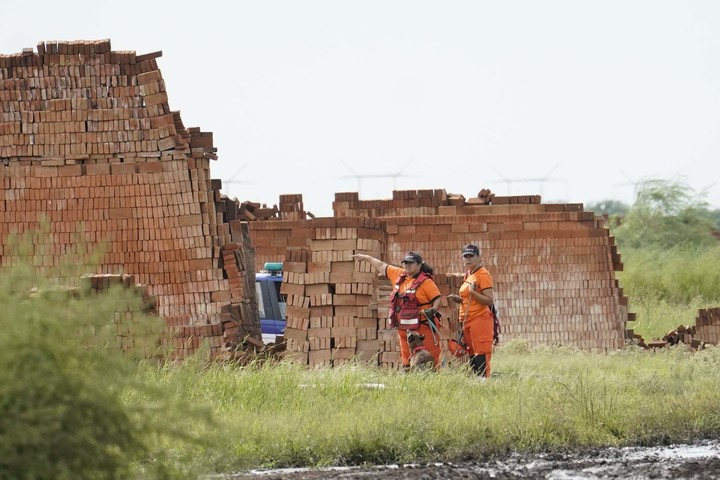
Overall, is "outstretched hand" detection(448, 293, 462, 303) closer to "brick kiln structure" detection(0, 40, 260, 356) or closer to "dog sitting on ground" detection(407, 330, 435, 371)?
"dog sitting on ground" detection(407, 330, 435, 371)

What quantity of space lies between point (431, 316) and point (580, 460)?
473cm

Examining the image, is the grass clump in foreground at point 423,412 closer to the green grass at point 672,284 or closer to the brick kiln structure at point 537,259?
the brick kiln structure at point 537,259

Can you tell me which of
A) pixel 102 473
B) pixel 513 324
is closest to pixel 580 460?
pixel 102 473

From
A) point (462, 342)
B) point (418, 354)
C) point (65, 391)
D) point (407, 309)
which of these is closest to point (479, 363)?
point (462, 342)

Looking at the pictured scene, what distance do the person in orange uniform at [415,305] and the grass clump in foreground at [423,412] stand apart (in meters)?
0.59

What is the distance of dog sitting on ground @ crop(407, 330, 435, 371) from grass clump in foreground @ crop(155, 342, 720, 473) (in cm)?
29

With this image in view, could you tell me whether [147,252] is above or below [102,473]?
above

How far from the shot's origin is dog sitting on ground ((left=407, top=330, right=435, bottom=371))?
51.1 feet

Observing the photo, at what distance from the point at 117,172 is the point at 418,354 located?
15.1 feet

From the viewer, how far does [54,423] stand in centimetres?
703

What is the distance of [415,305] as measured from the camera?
1606cm

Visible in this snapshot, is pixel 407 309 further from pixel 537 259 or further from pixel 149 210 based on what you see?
pixel 537 259

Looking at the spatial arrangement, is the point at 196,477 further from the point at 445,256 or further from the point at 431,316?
the point at 445,256

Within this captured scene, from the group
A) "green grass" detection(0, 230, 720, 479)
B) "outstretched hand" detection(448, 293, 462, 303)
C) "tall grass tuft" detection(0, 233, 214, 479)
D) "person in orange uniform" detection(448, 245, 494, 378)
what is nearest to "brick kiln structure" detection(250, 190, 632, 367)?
"green grass" detection(0, 230, 720, 479)
